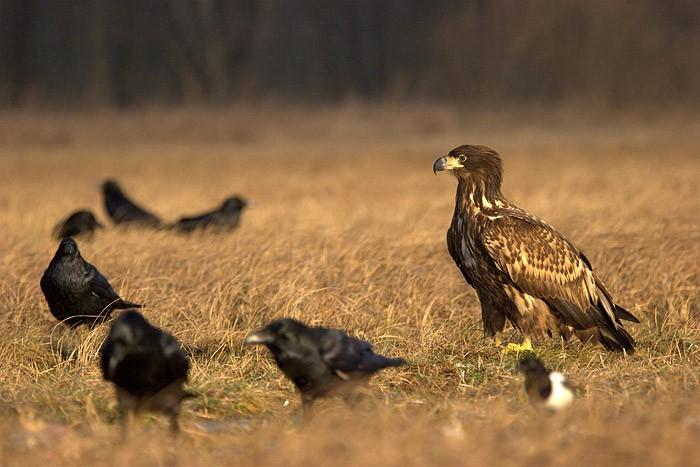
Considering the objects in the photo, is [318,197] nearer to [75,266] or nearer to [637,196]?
[637,196]

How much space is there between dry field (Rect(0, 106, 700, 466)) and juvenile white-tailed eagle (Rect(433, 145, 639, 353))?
0.64 ft

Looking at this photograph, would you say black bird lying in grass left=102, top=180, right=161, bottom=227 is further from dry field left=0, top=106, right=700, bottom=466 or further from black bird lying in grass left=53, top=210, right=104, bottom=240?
black bird lying in grass left=53, top=210, right=104, bottom=240

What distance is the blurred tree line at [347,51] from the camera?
33.9 meters

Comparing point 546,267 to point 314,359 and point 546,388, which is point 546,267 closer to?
point 546,388

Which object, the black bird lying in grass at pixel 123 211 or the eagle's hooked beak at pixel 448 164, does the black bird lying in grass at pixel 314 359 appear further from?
the black bird lying in grass at pixel 123 211

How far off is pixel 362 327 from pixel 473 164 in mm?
1243

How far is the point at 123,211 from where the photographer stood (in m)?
13.3

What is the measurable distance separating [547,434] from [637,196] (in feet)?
35.3

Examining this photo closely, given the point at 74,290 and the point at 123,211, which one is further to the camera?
the point at 123,211

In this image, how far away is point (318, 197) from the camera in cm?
1758

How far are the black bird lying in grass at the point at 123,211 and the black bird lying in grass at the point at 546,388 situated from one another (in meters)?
7.71

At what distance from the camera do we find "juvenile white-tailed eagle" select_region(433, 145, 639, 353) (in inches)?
287

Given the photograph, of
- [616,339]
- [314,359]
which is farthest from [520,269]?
[314,359]

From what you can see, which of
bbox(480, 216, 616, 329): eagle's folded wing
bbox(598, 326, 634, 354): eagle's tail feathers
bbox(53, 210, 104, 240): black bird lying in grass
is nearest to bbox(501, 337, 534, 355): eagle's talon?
bbox(480, 216, 616, 329): eagle's folded wing
